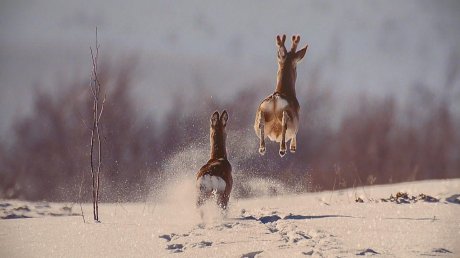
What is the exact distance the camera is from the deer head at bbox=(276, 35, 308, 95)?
17.3 ft

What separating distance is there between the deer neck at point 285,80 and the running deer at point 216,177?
52.4 inches

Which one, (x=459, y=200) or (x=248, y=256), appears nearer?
(x=248, y=256)

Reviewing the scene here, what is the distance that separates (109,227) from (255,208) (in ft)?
7.20

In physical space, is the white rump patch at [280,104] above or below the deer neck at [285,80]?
below

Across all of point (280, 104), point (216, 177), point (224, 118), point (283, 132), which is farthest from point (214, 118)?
point (283, 132)

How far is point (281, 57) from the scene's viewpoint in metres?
5.31

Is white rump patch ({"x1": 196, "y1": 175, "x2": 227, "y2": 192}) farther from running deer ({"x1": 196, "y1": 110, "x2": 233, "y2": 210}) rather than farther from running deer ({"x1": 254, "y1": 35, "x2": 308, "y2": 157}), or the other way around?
running deer ({"x1": 254, "y1": 35, "x2": 308, "y2": 157})

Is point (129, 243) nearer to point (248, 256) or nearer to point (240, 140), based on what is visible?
point (248, 256)

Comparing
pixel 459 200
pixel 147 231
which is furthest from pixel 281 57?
pixel 459 200

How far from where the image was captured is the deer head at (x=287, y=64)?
207 inches

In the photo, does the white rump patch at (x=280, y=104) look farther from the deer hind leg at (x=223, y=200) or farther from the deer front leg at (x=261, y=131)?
the deer hind leg at (x=223, y=200)

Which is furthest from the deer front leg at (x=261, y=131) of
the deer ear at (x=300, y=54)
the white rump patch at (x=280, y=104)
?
the deer ear at (x=300, y=54)

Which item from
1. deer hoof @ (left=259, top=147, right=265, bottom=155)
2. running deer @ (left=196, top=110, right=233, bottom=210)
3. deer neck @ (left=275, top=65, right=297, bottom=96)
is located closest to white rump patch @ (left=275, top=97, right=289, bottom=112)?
deer neck @ (left=275, top=65, right=297, bottom=96)

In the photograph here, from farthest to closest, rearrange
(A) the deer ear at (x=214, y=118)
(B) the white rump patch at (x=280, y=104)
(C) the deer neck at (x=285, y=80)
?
1. (A) the deer ear at (x=214, y=118)
2. (C) the deer neck at (x=285, y=80)
3. (B) the white rump patch at (x=280, y=104)
